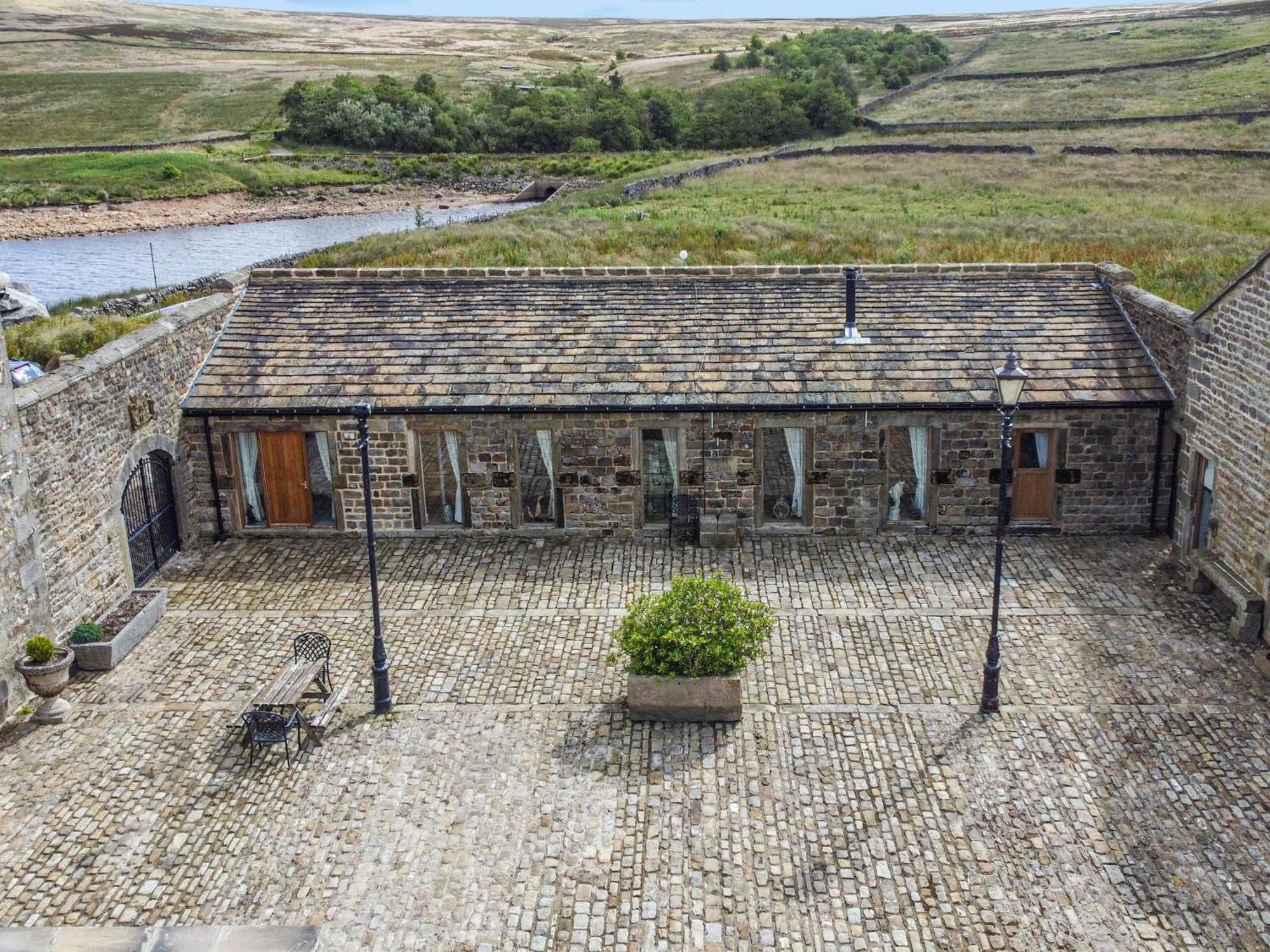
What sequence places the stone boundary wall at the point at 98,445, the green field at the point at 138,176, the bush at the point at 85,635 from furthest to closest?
the green field at the point at 138,176 → the bush at the point at 85,635 → the stone boundary wall at the point at 98,445

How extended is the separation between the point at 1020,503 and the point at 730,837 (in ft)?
32.8

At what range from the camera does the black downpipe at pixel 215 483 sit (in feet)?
61.3

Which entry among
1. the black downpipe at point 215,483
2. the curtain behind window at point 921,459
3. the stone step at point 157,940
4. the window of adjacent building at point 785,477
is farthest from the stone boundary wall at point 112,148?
the stone step at point 157,940

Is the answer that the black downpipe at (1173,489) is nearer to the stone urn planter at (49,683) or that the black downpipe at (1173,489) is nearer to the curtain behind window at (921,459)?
the curtain behind window at (921,459)

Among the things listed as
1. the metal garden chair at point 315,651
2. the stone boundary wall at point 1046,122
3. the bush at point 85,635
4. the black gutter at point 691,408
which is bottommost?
the metal garden chair at point 315,651

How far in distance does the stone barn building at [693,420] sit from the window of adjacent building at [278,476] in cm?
3

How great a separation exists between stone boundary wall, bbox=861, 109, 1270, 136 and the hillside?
5971 mm

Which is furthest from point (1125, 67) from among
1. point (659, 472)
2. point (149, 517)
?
point (149, 517)

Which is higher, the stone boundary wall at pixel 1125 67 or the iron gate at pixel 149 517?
the stone boundary wall at pixel 1125 67

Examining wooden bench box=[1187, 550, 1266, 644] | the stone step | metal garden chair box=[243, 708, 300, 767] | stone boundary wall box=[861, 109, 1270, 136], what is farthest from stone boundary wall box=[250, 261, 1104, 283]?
stone boundary wall box=[861, 109, 1270, 136]

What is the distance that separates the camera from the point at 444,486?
1923 centimetres

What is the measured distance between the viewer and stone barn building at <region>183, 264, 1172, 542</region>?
18266mm

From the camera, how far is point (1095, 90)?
80312 millimetres

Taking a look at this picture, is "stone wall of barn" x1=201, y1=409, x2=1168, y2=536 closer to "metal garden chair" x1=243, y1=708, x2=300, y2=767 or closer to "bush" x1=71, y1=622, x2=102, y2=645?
"bush" x1=71, y1=622, x2=102, y2=645
